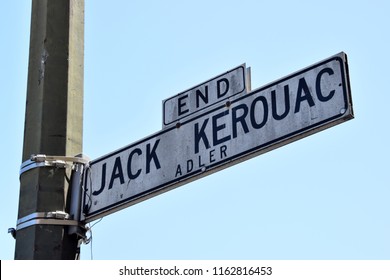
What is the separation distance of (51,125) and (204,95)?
954 mm

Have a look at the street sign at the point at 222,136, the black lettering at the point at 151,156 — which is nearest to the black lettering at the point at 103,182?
the street sign at the point at 222,136

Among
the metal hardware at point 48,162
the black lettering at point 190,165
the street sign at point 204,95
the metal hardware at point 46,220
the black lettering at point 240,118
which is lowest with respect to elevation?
→ the metal hardware at point 46,220

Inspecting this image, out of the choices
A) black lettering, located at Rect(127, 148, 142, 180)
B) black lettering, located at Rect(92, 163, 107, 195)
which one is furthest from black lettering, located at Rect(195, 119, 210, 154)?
black lettering, located at Rect(92, 163, 107, 195)

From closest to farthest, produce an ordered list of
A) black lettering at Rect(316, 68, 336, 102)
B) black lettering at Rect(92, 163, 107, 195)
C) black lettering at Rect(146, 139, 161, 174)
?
black lettering at Rect(316, 68, 336, 102)
black lettering at Rect(146, 139, 161, 174)
black lettering at Rect(92, 163, 107, 195)

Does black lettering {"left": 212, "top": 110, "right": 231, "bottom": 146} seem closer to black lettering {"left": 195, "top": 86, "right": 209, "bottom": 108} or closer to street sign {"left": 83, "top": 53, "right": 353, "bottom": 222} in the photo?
street sign {"left": 83, "top": 53, "right": 353, "bottom": 222}

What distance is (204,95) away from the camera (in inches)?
221

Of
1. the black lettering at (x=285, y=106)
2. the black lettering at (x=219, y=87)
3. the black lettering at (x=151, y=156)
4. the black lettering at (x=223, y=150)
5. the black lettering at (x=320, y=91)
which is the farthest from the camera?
the black lettering at (x=151, y=156)

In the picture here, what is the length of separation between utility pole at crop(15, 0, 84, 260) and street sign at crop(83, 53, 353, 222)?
8.3 inches

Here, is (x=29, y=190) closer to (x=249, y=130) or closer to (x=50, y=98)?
(x=50, y=98)

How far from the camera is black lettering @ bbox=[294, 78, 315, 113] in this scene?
5.22 meters

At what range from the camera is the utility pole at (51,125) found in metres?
5.62

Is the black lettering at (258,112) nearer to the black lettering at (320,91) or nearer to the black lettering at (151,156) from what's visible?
the black lettering at (320,91)

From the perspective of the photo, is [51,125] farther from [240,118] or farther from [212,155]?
[240,118]

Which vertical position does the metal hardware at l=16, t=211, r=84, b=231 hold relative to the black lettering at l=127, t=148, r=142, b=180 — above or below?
below
